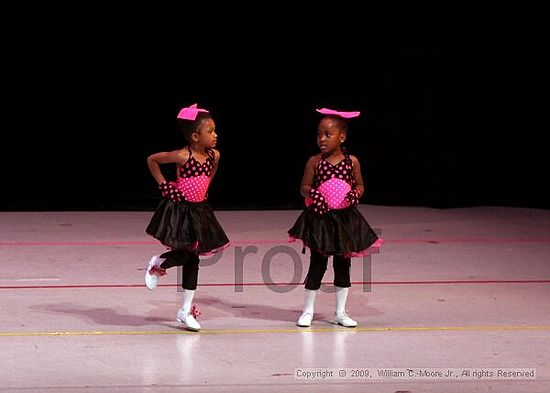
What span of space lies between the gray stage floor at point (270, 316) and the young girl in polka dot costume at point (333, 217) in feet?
0.68

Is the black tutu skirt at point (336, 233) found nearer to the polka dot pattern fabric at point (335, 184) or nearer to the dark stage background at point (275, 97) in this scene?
the polka dot pattern fabric at point (335, 184)

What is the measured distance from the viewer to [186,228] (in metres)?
5.22

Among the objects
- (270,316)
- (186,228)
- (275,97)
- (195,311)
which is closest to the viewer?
(186,228)

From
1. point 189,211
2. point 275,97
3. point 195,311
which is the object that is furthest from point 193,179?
point 275,97

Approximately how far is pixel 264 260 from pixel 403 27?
317 cm

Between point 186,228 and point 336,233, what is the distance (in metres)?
0.69

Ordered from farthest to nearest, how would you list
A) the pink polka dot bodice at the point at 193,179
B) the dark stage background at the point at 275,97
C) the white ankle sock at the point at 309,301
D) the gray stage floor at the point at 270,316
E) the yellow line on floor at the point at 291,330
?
1. the dark stage background at the point at 275,97
2. the white ankle sock at the point at 309,301
3. the pink polka dot bodice at the point at 193,179
4. the yellow line on floor at the point at 291,330
5. the gray stage floor at the point at 270,316

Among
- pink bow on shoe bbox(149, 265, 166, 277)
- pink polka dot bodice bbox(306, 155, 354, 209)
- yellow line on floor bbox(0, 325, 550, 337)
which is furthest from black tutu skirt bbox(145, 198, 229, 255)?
pink polka dot bodice bbox(306, 155, 354, 209)

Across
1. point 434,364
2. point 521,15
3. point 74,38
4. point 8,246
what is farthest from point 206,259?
point 521,15

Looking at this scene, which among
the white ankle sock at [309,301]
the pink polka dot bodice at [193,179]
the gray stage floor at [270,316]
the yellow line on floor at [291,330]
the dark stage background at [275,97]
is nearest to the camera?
the gray stage floor at [270,316]

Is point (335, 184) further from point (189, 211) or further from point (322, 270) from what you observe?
point (189, 211)

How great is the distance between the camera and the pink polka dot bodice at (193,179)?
5273 mm

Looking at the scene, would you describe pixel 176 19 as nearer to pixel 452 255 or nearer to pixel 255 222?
pixel 255 222

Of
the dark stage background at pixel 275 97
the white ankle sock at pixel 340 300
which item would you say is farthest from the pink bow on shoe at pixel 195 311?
the dark stage background at pixel 275 97
